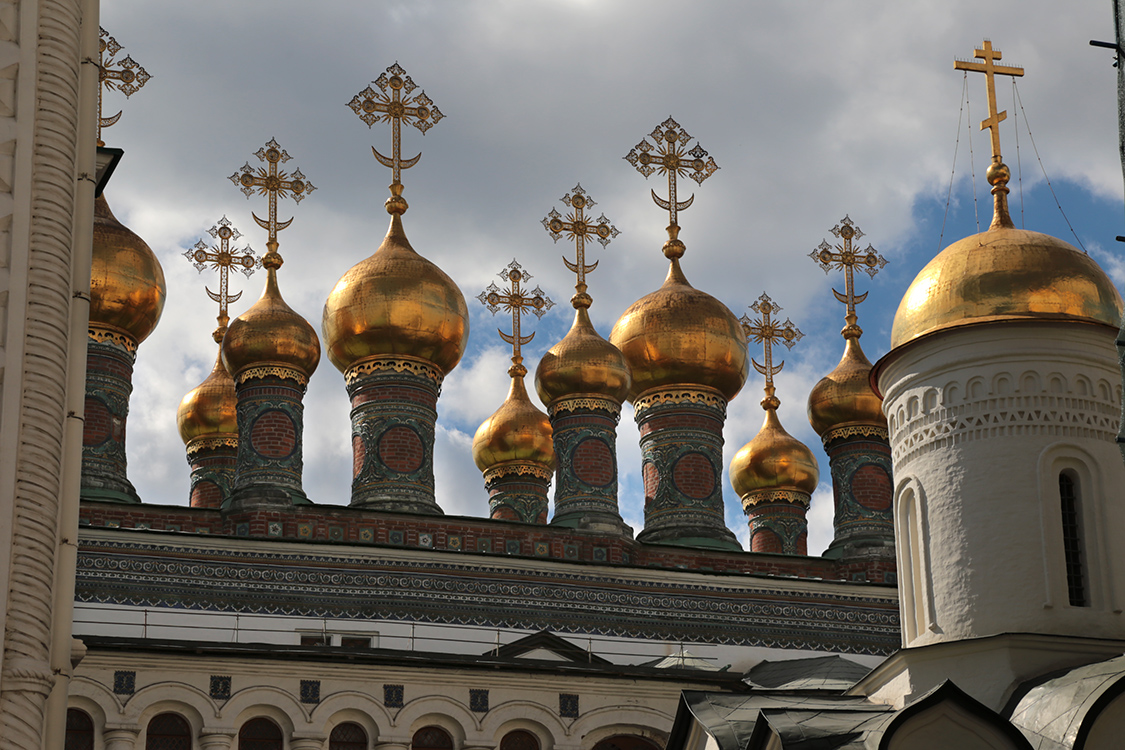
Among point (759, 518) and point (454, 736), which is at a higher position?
point (759, 518)

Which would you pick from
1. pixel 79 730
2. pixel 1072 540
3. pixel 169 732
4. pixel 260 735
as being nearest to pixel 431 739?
pixel 260 735

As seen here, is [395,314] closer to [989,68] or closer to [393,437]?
[393,437]

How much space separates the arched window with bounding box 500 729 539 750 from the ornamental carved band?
474 centimetres

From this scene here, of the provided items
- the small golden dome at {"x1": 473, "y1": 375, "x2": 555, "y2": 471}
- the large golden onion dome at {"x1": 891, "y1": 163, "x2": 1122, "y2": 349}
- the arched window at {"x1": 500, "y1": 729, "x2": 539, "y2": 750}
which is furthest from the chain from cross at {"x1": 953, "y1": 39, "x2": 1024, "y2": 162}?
the small golden dome at {"x1": 473, "y1": 375, "x2": 555, "y2": 471}

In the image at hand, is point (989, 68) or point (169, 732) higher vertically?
point (989, 68)

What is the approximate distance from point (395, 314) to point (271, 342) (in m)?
1.66

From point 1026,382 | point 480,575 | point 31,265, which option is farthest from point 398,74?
point 31,265

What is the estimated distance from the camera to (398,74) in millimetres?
22797

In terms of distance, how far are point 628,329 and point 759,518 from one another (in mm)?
5174

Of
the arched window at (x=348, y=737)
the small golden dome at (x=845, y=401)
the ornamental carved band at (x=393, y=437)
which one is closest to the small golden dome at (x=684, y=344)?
Answer: the small golden dome at (x=845, y=401)

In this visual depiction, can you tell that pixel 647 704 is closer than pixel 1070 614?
No

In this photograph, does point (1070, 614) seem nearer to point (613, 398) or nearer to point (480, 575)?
point (480, 575)

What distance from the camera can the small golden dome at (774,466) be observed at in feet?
88.5

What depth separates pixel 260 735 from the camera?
15445mm
